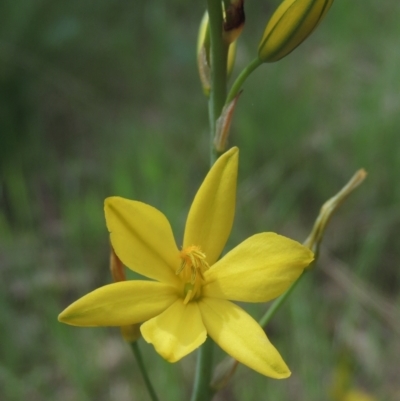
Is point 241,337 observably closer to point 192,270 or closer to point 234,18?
point 192,270

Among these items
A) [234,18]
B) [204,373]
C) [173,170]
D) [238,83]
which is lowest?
[173,170]

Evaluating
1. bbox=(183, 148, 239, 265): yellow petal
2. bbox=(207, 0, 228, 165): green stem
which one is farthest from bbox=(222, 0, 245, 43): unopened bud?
bbox=(183, 148, 239, 265): yellow petal

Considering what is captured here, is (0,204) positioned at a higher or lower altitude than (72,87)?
lower

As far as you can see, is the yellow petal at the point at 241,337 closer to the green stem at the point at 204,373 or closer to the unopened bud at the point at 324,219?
the green stem at the point at 204,373

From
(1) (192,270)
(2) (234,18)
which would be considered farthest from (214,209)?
(2) (234,18)

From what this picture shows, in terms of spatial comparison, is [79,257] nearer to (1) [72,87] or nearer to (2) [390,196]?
(1) [72,87]

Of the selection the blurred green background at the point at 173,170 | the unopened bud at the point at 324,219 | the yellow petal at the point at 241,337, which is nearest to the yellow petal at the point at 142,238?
the yellow petal at the point at 241,337

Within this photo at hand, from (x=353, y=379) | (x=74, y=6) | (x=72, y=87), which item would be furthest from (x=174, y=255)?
Answer: (x=74, y=6)
